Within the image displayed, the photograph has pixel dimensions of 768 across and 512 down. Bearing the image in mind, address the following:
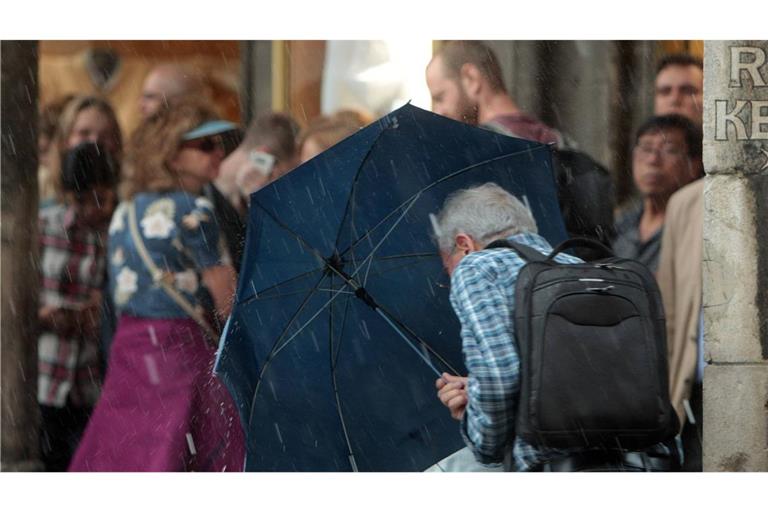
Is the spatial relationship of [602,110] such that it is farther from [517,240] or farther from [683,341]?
[517,240]

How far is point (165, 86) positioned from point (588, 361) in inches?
177

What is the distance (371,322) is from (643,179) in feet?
6.79

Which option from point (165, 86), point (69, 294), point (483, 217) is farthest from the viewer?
point (165, 86)

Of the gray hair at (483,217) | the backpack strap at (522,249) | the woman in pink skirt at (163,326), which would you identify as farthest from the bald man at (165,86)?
the backpack strap at (522,249)

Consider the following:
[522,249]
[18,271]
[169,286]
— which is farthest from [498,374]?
[18,271]

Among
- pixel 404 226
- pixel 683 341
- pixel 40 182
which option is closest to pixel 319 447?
pixel 404 226

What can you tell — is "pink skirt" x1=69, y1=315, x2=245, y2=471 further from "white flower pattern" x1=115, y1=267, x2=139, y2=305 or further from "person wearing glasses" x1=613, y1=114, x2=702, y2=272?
"person wearing glasses" x1=613, y1=114, x2=702, y2=272

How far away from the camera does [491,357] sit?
4.08 m

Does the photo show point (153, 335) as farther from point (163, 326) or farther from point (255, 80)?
point (255, 80)

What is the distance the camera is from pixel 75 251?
7145 mm

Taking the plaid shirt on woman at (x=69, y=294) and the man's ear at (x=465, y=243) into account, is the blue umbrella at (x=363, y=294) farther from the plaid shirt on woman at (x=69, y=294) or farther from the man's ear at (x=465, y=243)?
the plaid shirt on woman at (x=69, y=294)

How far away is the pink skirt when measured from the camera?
20.5 ft

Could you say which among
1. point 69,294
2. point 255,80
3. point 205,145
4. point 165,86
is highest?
point 255,80

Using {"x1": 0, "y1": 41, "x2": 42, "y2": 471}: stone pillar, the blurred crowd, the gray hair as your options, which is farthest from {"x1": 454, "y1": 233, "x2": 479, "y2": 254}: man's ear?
{"x1": 0, "y1": 41, "x2": 42, "y2": 471}: stone pillar
